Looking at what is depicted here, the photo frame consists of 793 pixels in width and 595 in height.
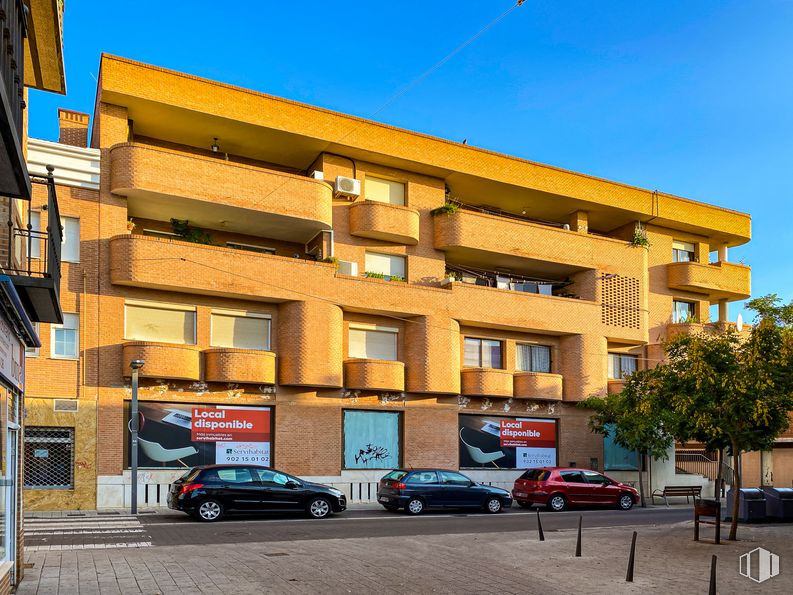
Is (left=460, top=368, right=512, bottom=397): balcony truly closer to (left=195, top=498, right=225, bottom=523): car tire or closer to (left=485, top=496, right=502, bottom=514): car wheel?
(left=485, top=496, right=502, bottom=514): car wheel

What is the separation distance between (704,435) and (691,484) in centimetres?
2067

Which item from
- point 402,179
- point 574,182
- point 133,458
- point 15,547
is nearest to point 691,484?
point 574,182

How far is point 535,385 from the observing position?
33.8 metres

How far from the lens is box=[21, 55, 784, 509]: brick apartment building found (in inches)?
1017

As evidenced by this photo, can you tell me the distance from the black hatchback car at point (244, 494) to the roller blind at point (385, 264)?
1129 cm

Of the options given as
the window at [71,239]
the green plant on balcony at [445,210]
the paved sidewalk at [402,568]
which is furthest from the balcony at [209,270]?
the paved sidewalk at [402,568]

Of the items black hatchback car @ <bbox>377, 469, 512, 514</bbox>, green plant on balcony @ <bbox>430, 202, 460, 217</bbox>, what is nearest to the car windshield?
black hatchback car @ <bbox>377, 469, 512, 514</bbox>

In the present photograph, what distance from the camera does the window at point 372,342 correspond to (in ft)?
102

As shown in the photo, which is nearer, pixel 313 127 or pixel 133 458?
pixel 133 458

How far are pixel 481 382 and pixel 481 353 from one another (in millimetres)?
2039

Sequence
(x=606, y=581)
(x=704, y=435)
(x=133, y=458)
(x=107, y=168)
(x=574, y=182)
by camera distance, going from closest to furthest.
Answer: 1. (x=606, y=581)
2. (x=704, y=435)
3. (x=133, y=458)
4. (x=107, y=168)
5. (x=574, y=182)

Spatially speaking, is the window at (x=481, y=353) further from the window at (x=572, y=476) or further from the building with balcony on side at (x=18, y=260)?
the building with balcony on side at (x=18, y=260)

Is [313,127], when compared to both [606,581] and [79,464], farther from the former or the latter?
[606,581]

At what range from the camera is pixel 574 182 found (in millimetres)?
36438
